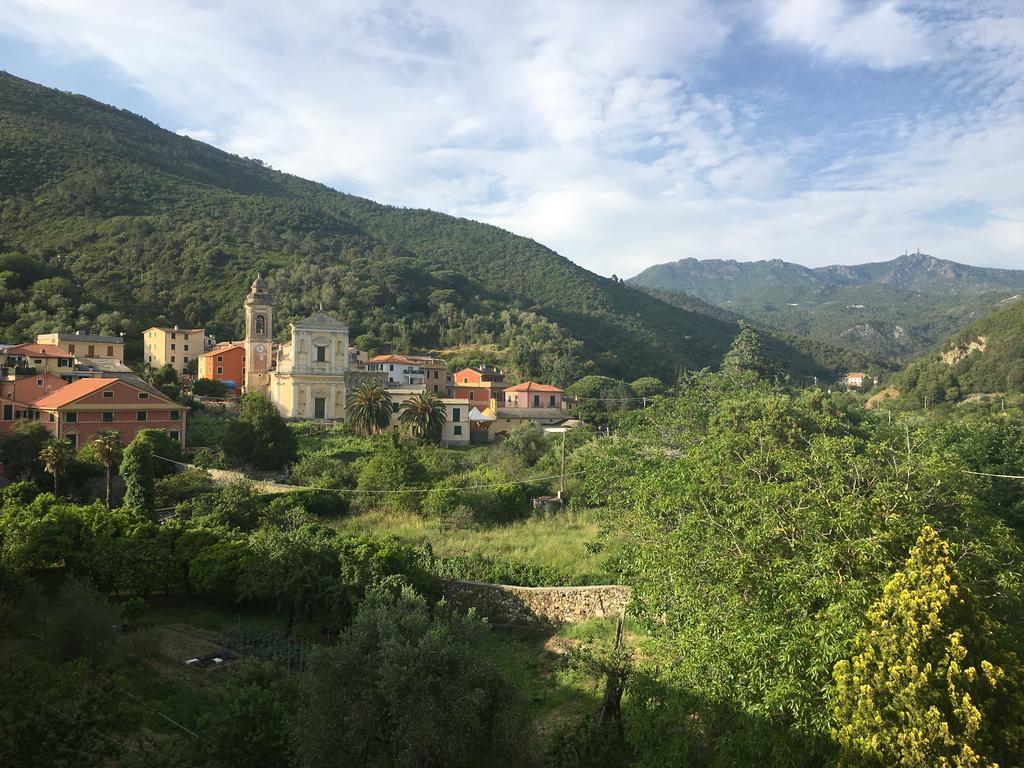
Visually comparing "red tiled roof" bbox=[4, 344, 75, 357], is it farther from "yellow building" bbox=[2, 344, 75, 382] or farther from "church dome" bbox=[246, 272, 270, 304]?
"church dome" bbox=[246, 272, 270, 304]

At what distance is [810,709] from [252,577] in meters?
12.5

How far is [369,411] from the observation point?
36.0 m

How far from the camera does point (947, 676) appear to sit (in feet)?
23.4

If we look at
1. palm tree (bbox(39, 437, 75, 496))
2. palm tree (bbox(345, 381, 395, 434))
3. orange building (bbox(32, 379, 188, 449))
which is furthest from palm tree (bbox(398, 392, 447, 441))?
palm tree (bbox(39, 437, 75, 496))

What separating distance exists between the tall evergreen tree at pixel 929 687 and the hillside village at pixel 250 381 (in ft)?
98.9

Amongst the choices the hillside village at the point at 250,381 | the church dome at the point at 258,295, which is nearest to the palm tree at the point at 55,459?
the hillside village at the point at 250,381

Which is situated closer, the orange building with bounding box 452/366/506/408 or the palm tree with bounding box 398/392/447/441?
the palm tree with bounding box 398/392/447/441

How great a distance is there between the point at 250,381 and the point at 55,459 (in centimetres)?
2372

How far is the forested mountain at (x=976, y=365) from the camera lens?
6525 cm

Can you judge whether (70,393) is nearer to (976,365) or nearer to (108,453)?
(108,453)

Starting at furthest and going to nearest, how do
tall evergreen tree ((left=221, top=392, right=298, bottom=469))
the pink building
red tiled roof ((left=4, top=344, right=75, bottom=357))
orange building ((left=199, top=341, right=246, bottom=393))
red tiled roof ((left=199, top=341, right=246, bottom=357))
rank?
red tiled roof ((left=199, top=341, right=246, bottom=357)) < orange building ((left=199, top=341, right=246, bottom=393)) < the pink building < red tiled roof ((left=4, top=344, right=75, bottom=357)) < tall evergreen tree ((left=221, top=392, right=298, bottom=469))

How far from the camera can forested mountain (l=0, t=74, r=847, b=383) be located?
63.5 m

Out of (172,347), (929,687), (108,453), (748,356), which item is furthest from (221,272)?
(929,687)

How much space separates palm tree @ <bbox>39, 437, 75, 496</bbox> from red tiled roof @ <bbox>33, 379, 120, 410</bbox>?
4621 mm
